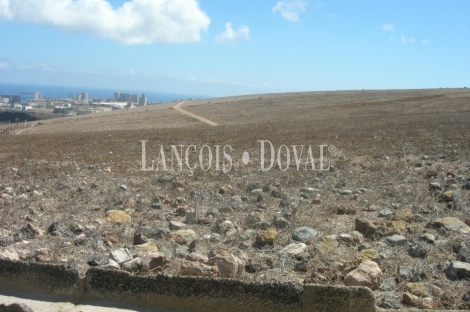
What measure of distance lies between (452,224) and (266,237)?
97.5 inches

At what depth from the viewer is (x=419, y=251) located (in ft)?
16.1

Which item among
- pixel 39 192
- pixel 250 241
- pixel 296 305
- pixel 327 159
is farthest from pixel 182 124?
pixel 296 305

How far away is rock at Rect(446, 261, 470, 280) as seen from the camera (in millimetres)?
4273

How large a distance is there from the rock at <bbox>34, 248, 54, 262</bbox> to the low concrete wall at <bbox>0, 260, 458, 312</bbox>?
0.70m

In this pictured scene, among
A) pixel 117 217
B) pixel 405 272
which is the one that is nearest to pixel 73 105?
pixel 117 217

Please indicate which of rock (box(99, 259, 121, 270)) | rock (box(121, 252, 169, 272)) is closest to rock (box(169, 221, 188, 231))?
rock (box(121, 252, 169, 272))

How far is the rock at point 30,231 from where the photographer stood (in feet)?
18.7

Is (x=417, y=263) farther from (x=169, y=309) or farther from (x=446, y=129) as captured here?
(x=446, y=129)

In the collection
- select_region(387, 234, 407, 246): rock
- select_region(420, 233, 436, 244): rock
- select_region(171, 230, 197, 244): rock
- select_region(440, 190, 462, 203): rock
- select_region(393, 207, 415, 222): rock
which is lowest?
select_region(171, 230, 197, 244): rock

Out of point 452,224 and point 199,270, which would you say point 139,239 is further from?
point 452,224

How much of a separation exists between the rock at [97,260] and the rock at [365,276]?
7.35 feet

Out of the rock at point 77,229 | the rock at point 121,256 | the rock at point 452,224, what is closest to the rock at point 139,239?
the rock at point 121,256

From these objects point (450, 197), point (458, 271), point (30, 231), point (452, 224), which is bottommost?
point (30, 231)

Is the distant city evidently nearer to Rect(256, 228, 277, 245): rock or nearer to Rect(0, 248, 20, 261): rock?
Rect(256, 228, 277, 245): rock
